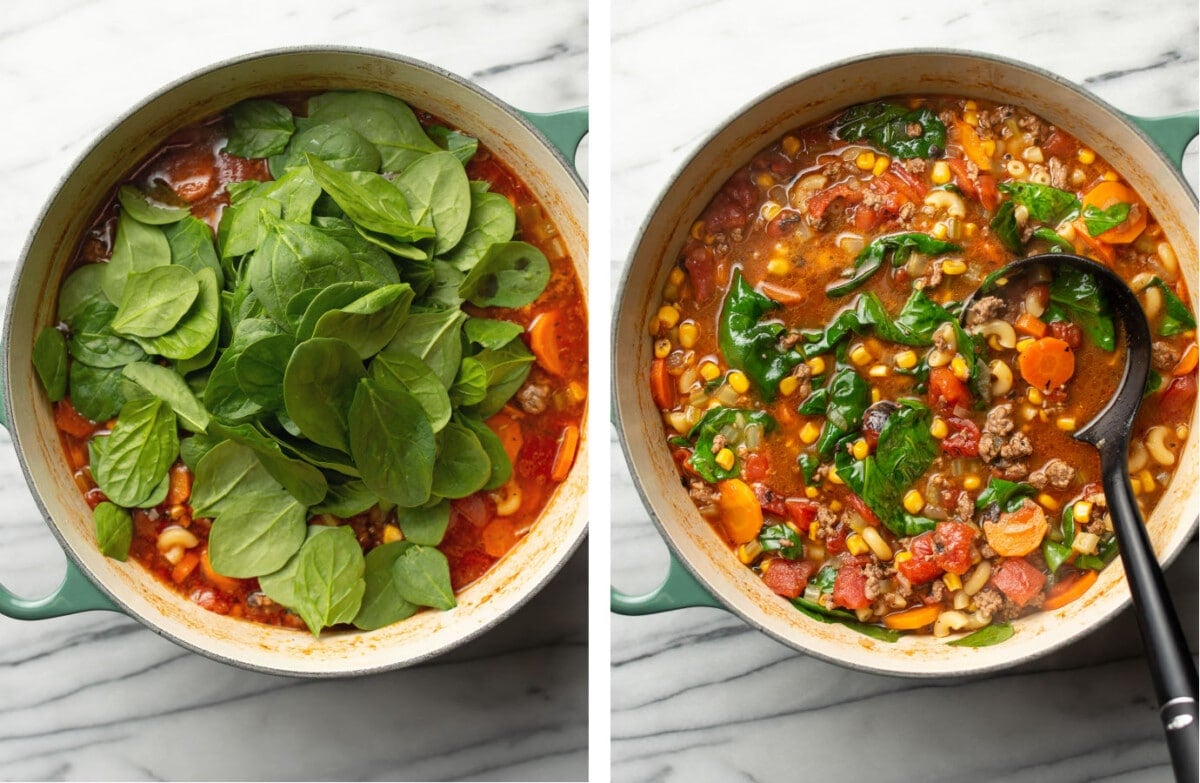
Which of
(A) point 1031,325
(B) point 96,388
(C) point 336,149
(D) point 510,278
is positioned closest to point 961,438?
(A) point 1031,325

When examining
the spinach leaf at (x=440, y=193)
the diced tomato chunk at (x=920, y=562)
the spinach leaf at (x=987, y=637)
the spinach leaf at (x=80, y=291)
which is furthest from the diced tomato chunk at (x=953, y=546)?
the spinach leaf at (x=80, y=291)

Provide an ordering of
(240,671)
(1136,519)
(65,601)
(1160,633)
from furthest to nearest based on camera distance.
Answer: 1. (240,671)
2. (65,601)
3. (1136,519)
4. (1160,633)

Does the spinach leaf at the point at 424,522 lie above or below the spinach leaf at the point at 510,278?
below

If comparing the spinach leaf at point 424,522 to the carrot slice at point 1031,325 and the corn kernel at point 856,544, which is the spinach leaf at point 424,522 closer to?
the corn kernel at point 856,544

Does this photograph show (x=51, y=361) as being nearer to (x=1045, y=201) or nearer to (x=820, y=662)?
(x=820, y=662)

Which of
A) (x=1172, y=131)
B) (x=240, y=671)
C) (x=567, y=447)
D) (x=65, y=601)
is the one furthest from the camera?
(x=240, y=671)

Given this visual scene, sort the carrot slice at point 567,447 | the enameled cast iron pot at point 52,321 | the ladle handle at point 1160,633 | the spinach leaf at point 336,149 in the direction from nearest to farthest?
the ladle handle at point 1160,633
the enameled cast iron pot at point 52,321
the spinach leaf at point 336,149
the carrot slice at point 567,447

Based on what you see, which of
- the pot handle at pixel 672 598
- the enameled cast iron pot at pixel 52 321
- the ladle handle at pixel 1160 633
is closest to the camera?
the ladle handle at pixel 1160 633
